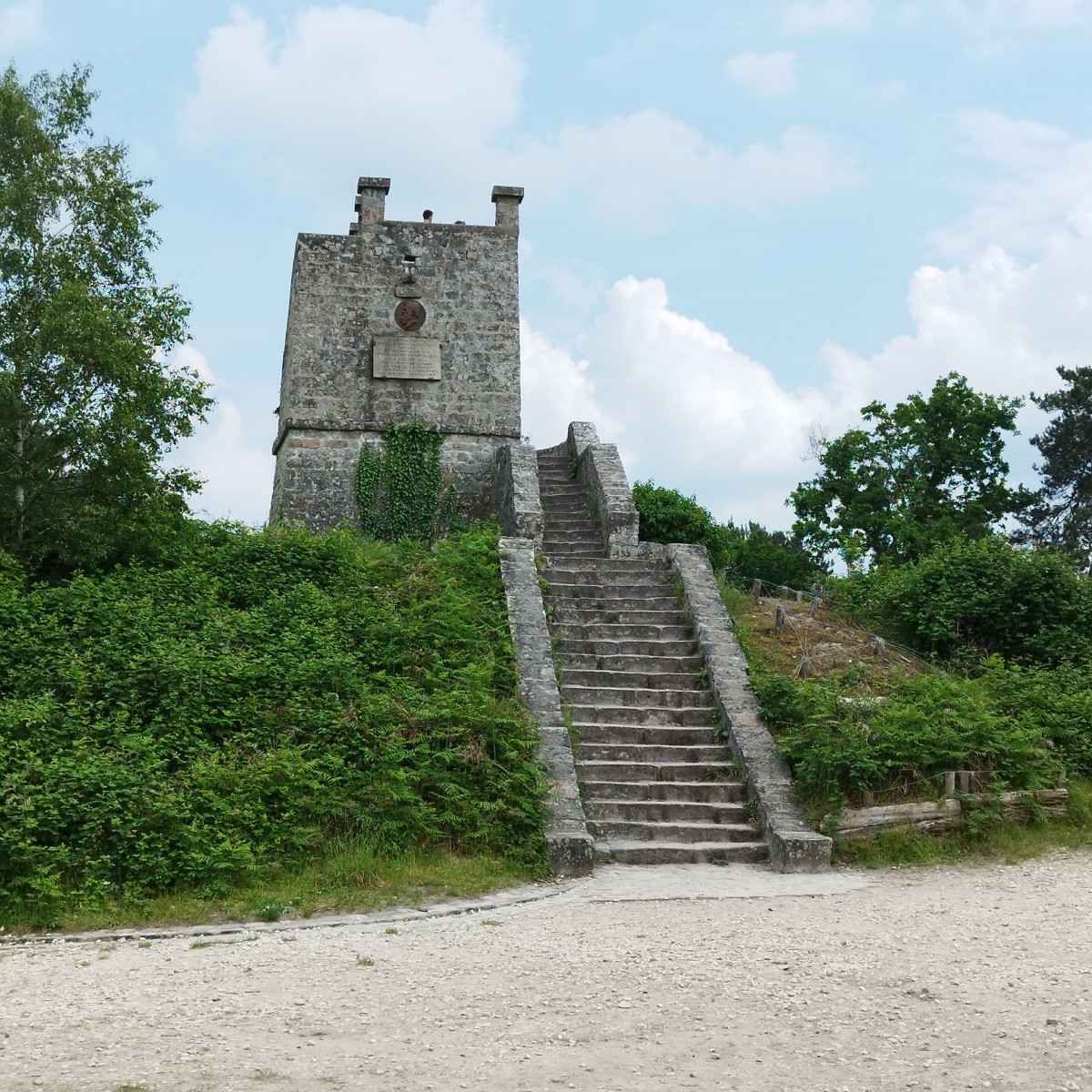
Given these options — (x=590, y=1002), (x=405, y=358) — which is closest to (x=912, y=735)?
(x=590, y=1002)

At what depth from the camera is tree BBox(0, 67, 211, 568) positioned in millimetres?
13766

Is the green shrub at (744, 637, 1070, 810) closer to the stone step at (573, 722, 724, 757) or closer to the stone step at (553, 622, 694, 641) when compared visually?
the stone step at (573, 722, 724, 757)

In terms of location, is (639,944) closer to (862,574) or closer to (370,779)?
(370,779)

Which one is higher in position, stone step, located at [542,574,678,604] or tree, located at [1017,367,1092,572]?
tree, located at [1017,367,1092,572]

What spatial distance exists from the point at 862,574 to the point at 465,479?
6445 mm

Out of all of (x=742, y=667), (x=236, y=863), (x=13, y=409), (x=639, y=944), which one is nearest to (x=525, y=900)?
(x=639, y=944)

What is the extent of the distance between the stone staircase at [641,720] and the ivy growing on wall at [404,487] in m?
4.30

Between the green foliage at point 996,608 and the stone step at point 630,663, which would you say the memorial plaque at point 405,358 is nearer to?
the stone step at point 630,663

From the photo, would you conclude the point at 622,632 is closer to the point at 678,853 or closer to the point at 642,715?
the point at 642,715

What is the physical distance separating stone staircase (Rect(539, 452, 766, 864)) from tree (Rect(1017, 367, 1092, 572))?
71.4 ft

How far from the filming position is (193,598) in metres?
12.8

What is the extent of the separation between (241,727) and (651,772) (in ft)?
11.8

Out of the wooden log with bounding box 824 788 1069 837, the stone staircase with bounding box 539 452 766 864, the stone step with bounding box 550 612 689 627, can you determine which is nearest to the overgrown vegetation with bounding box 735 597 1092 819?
the wooden log with bounding box 824 788 1069 837

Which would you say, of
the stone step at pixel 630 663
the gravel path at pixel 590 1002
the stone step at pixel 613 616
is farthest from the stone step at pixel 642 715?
the gravel path at pixel 590 1002
